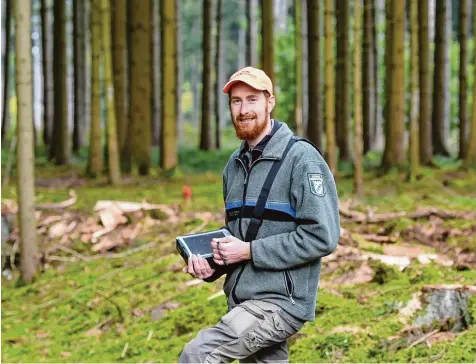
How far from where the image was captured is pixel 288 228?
2.97 m

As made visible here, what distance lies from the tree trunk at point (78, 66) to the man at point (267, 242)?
52.0 ft

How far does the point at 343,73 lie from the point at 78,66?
6881 mm

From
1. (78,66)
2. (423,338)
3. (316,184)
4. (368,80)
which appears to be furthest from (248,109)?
(78,66)

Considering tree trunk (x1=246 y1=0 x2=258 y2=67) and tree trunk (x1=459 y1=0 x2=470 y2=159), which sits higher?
tree trunk (x1=246 y1=0 x2=258 y2=67)

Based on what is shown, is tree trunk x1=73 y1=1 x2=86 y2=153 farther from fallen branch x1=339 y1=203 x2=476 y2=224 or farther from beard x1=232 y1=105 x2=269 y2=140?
beard x1=232 y1=105 x2=269 y2=140

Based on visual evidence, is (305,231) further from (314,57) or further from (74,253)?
(314,57)

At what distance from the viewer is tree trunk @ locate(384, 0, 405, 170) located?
10.9m

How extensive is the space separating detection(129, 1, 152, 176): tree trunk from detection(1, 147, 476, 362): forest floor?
8.17 ft

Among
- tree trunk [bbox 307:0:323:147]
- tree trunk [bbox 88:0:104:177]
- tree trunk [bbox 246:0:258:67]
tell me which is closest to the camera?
tree trunk [bbox 88:0:104:177]

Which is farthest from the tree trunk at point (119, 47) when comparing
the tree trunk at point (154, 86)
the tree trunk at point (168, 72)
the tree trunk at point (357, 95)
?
the tree trunk at point (357, 95)

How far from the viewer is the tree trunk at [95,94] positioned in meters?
10.8

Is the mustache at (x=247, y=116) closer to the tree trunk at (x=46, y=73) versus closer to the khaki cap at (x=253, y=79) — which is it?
the khaki cap at (x=253, y=79)

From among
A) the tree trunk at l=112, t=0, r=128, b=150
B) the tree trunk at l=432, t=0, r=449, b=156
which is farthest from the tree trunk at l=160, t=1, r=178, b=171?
the tree trunk at l=432, t=0, r=449, b=156

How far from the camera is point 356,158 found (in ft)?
32.5
